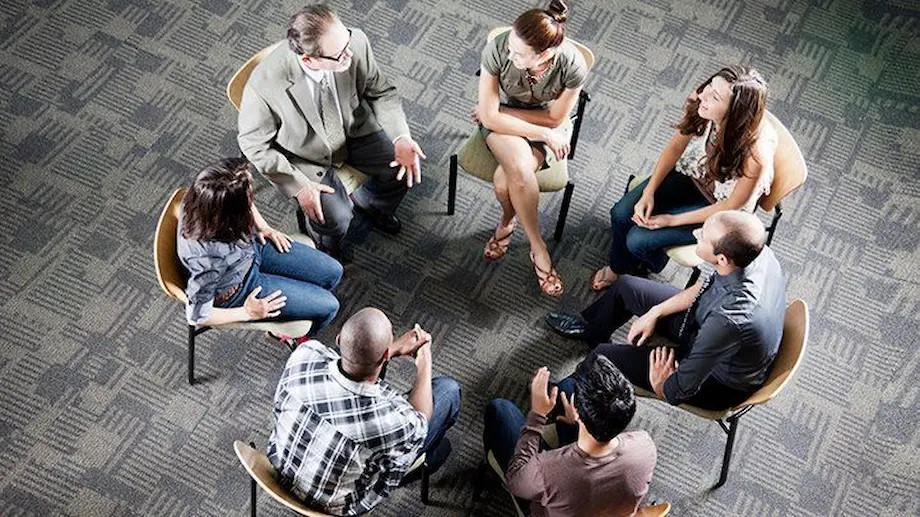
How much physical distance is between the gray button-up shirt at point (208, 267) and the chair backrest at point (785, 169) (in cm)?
188

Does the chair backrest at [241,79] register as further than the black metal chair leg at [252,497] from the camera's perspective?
Yes

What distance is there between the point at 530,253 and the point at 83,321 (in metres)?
1.84

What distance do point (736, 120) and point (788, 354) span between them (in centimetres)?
81

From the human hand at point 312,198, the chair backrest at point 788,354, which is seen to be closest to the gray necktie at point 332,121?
the human hand at point 312,198

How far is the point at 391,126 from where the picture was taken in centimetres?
365

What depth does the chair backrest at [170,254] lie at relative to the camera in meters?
2.98

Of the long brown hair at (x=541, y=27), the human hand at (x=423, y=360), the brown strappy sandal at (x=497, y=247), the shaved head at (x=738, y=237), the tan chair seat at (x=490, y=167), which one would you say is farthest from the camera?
the brown strappy sandal at (x=497, y=247)

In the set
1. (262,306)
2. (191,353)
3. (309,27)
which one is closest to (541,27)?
(309,27)

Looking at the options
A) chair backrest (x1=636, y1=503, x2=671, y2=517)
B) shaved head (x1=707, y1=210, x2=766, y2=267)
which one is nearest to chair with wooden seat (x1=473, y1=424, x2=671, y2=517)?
chair backrest (x1=636, y1=503, x2=671, y2=517)

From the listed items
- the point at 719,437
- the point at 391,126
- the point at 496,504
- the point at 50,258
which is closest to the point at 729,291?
the point at 719,437

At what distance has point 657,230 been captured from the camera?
3.58 meters

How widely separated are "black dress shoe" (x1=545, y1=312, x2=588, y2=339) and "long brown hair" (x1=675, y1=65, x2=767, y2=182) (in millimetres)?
821

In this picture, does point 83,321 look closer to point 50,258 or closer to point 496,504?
point 50,258

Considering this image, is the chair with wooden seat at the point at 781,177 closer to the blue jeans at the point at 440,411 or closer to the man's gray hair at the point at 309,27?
the blue jeans at the point at 440,411
